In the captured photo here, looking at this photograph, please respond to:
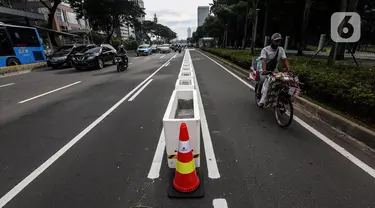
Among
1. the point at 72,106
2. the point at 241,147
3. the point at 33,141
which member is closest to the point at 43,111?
the point at 72,106

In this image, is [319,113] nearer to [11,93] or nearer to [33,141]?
[33,141]

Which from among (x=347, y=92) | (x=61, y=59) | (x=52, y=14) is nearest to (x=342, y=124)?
(x=347, y=92)

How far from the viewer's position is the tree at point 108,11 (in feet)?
112

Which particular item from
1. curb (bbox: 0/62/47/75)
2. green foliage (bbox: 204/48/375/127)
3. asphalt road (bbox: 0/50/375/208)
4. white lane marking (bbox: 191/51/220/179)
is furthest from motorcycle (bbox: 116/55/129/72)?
green foliage (bbox: 204/48/375/127)

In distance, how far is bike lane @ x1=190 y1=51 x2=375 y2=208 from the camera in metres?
2.25

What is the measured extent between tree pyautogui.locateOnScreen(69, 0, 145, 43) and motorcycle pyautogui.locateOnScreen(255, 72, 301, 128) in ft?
117

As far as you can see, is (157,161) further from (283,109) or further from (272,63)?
(272,63)

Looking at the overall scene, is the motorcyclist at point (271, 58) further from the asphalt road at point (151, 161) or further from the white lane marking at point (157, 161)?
the white lane marking at point (157, 161)

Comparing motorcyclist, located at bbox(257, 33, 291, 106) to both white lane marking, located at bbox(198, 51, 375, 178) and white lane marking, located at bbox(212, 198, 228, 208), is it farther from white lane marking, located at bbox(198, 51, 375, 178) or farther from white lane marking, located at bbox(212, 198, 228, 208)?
white lane marking, located at bbox(212, 198, 228, 208)

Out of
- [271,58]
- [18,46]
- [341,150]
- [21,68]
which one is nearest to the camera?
[341,150]

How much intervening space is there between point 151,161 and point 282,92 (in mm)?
2978

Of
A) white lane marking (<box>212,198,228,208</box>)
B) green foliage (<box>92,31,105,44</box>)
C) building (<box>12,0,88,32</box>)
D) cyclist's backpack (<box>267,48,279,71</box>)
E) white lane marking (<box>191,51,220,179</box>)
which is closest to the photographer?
white lane marking (<box>212,198,228,208</box>)

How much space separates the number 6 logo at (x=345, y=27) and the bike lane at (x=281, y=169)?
6.99 metres

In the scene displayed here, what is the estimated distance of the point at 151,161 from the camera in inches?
120
